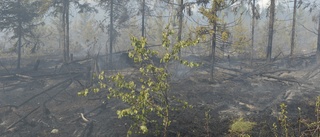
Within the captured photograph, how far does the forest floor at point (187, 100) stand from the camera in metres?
9.48

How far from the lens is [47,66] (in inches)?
947

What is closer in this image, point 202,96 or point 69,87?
point 202,96

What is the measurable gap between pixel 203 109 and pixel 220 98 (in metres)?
2.42

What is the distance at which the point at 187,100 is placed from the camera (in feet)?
42.3

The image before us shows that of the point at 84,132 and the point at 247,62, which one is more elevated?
the point at 247,62

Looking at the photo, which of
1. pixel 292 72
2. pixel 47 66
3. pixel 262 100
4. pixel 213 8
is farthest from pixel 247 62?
pixel 47 66

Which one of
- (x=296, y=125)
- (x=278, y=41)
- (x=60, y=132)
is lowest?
(x=60, y=132)

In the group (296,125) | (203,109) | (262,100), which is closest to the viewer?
(296,125)

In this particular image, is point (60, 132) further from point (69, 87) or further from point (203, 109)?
point (69, 87)

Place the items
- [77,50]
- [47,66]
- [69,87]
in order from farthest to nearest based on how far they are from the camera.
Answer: [77,50], [47,66], [69,87]

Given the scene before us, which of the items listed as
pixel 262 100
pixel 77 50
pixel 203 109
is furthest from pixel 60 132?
pixel 77 50

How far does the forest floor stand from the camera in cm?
948

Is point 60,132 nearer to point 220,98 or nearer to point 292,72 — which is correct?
point 220,98

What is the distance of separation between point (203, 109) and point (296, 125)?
374cm
